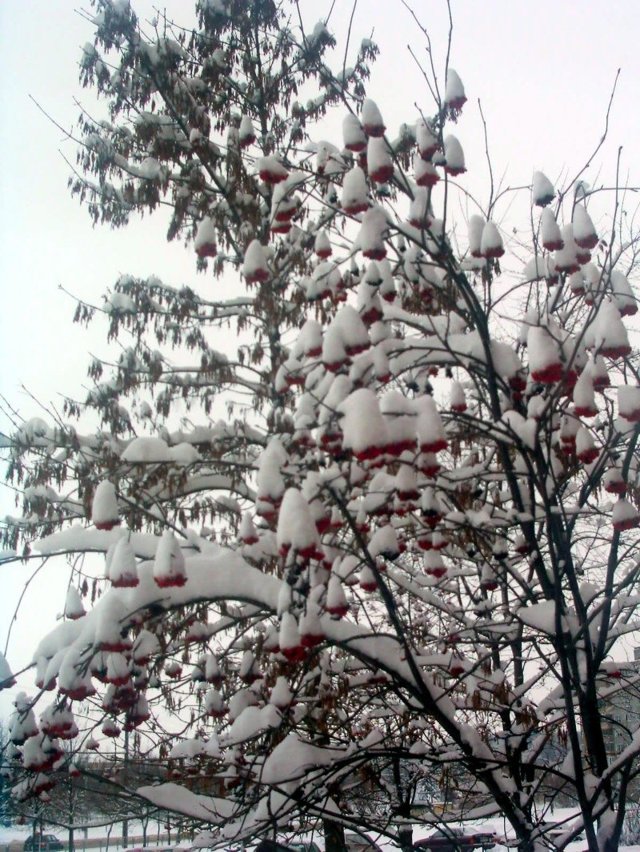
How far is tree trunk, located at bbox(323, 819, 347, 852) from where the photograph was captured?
4539 millimetres

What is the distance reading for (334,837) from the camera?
5039mm

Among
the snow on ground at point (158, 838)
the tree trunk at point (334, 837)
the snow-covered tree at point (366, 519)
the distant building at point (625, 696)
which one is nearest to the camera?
the snow-covered tree at point (366, 519)

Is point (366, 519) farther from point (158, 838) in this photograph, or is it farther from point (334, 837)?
point (158, 838)

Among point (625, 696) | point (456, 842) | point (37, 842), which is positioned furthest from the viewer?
point (37, 842)

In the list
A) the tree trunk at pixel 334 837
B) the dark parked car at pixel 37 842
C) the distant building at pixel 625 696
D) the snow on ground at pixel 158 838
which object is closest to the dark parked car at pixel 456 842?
the snow on ground at pixel 158 838

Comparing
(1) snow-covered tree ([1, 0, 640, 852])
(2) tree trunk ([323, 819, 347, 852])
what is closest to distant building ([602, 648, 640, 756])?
(1) snow-covered tree ([1, 0, 640, 852])

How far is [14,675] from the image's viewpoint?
3.47 metres

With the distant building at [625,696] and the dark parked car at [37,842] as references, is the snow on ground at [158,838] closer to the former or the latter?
the dark parked car at [37,842]

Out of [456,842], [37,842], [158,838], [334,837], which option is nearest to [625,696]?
[334,837]

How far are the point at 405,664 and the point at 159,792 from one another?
1362 mm

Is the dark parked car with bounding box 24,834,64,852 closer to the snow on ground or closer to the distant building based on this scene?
the snow on ground

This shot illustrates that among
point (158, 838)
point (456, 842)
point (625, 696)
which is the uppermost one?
point (625, 696)

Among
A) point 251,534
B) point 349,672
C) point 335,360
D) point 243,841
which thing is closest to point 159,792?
point 243,841

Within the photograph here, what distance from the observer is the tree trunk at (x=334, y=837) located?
4539 millimetres
